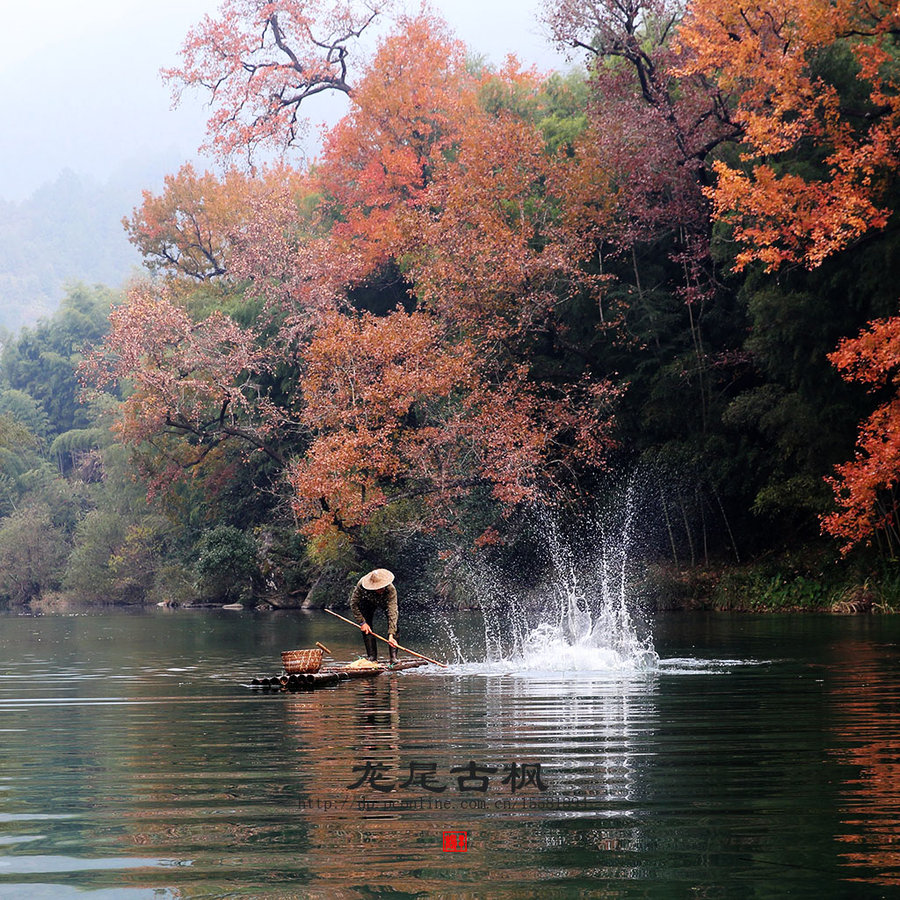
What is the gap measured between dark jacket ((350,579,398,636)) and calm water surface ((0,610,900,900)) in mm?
1741

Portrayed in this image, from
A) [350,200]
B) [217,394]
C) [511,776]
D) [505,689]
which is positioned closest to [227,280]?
[350,200]

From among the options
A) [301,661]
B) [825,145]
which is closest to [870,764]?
[301,661]

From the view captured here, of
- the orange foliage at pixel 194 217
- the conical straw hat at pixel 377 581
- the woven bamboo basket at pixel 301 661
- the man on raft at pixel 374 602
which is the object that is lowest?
the woven bamboo basket at pixel 301 661

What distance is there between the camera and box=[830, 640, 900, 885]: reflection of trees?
4785 millimetres

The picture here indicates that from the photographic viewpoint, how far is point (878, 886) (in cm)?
436

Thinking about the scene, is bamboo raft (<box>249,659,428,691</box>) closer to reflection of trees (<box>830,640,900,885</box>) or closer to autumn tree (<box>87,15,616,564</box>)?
reflection of trees (<box>830,640,900,885</box>)

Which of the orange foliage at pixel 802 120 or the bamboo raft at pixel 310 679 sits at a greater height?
the orange foliage at pixel 802 120

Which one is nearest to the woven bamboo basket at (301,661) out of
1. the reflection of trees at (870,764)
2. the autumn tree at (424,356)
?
the reflection of trees at (870,764)

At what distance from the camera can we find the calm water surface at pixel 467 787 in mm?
4629

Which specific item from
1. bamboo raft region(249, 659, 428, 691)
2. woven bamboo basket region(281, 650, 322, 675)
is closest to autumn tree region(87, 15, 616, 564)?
bamboo raft region(249, 659, 428, 691)

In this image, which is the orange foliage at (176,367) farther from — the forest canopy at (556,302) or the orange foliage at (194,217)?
the orange foliage at (194,217)

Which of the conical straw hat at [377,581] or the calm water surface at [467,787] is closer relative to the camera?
the calm water surface at [467,787]

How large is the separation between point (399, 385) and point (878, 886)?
999 inches

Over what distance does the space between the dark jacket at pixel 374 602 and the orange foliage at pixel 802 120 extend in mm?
9503
